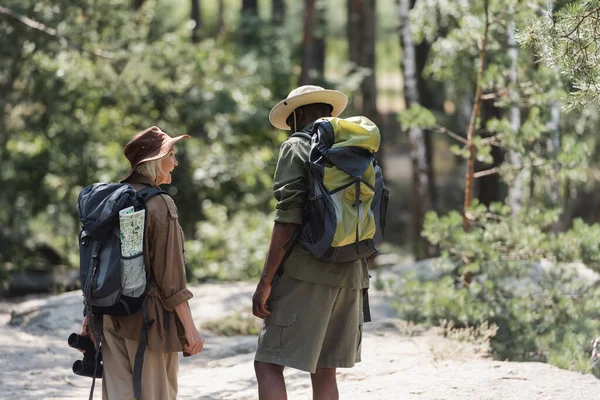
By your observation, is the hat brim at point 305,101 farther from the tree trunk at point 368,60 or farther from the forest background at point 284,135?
the tree trunk at point 368,60

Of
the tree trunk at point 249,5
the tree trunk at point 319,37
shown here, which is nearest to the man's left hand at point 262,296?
the tree trunk at point 319,37

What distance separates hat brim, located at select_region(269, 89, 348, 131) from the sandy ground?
2111 mm

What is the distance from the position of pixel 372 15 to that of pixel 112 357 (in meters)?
16.7

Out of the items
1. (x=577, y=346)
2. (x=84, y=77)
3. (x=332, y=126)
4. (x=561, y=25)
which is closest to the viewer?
(x=332, y=126)

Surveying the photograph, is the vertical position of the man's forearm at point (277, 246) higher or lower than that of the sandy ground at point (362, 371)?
higher

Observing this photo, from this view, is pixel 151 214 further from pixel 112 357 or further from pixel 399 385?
pixel 399 385

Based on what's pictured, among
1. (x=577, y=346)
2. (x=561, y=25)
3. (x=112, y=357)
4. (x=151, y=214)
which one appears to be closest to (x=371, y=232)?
(x=151, y=214)

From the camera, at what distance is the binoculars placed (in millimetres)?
4156

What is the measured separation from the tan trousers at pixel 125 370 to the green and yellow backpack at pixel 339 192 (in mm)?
936

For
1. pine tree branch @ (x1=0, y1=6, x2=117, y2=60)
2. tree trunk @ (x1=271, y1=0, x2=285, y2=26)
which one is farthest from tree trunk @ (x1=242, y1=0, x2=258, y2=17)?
pine tree branch @ (x1=0, y1=6, x2=117, y2=60)

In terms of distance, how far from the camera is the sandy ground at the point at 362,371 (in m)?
5.71

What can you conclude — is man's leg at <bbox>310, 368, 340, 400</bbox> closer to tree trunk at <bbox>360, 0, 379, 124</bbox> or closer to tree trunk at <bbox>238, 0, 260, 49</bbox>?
tree trunk at <bbox>360, 0, 379, 124</bbox>

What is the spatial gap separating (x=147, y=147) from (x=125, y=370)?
1.09 meters

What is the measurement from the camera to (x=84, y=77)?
14.0m
